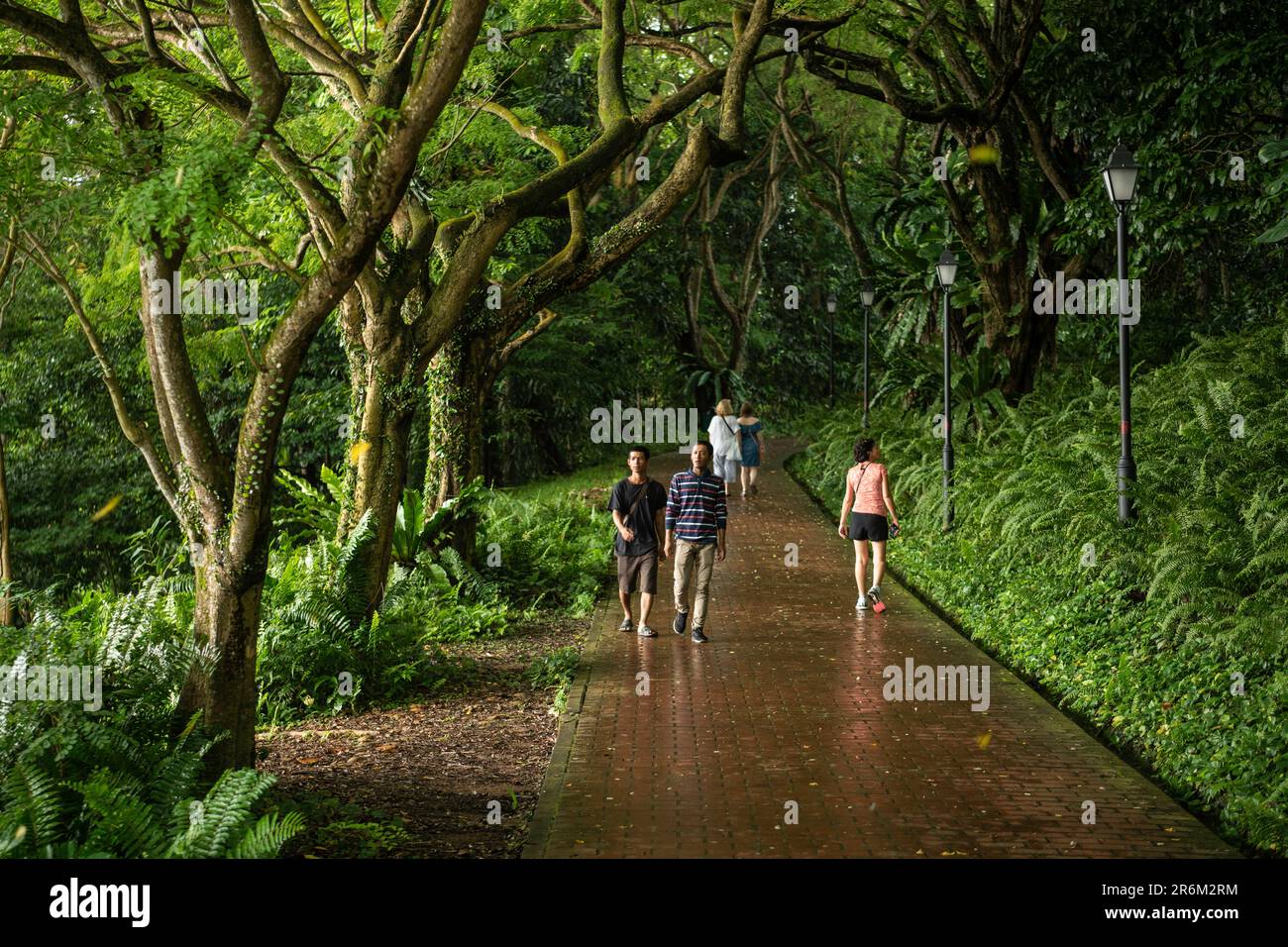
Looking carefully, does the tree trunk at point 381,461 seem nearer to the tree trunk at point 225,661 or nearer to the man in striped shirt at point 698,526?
the man in striped shirt at point 698,526

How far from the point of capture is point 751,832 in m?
6.78

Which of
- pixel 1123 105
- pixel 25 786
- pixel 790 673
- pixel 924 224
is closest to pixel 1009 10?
pixel 1123 105

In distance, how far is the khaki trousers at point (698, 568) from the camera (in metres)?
12.3

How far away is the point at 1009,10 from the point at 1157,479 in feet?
31.0

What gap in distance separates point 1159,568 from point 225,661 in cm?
685

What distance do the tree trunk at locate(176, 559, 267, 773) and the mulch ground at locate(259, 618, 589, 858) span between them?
47 cm

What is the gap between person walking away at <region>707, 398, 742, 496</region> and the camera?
71.1ft

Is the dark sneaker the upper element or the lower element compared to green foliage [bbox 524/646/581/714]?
upper

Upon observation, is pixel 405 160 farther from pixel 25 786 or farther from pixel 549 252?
pixel 549 252

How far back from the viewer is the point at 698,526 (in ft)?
40.1

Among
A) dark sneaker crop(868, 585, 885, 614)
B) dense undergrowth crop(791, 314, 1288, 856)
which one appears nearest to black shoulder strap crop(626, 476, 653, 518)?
dark sneaker crop(868, 585, 885, 614)

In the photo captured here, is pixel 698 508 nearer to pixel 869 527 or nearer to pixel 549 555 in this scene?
pixel 869 527

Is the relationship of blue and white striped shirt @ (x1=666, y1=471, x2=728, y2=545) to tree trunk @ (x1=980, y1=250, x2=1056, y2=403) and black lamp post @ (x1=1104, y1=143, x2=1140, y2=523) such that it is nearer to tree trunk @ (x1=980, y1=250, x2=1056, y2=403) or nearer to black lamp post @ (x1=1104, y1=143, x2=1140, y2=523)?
black lamp post @ (x1=1104, y1=143, x2=1140, y2=523)

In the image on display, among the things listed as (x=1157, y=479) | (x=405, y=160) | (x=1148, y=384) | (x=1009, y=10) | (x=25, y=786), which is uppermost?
(x=1009, y=10)
